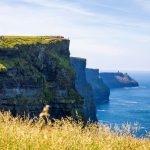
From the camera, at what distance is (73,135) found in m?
10.8

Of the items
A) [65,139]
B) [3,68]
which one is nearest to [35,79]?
[3,68]

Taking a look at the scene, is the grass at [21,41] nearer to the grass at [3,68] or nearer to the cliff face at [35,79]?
the cliff face at [35,79]

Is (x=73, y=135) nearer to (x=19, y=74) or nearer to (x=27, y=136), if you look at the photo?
(x=27, y=136)

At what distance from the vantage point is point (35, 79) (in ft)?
449

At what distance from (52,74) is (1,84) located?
27.2 m

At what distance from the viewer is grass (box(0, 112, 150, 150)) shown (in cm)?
986

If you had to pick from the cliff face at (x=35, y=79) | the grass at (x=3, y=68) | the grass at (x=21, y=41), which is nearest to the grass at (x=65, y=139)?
the cliff face at (x=35, y=79)

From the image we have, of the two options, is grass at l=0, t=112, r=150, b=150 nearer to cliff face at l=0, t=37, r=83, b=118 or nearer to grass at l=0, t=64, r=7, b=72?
cliff face at l=0, t=37, r=83, b=118

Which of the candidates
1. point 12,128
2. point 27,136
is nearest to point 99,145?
point 27,136

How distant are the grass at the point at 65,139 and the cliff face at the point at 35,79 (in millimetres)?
107467

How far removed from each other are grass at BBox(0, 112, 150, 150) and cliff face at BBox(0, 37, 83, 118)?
107 metres

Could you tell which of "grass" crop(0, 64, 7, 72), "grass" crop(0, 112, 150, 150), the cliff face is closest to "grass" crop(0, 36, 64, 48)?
the cliff face

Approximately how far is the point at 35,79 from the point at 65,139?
127150mm

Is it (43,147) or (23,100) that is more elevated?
(43,147)
